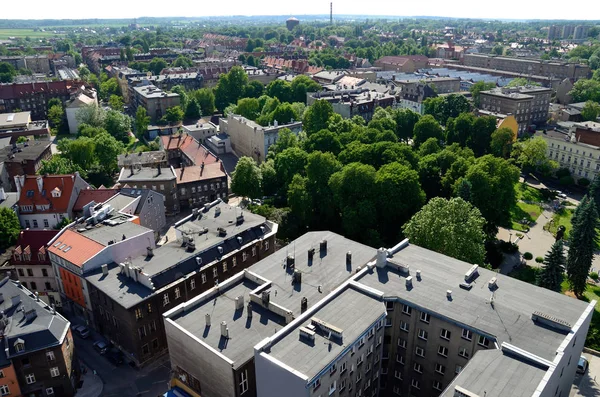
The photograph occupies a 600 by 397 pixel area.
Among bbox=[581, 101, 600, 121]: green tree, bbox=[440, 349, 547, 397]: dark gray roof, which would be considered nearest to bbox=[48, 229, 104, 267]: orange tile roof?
bbox=[440, 349, 547, 397]: dark gray roof

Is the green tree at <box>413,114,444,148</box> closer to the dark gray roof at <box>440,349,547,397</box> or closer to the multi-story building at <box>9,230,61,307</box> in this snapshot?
the multi-story building at <box>9,230,61,307</box>

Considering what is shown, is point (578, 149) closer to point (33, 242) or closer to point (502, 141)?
point (502, 141)

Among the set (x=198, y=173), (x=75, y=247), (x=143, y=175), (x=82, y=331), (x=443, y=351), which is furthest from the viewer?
(x=198, y=173)

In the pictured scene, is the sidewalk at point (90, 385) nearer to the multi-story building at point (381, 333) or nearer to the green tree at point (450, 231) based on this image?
the multi-story building at point (381, 333)

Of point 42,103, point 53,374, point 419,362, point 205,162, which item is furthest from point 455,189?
point 42,103

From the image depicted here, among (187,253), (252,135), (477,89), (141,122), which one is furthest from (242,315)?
(477,89)

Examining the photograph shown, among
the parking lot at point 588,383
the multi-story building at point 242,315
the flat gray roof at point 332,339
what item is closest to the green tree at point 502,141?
the parking lot at point 588,383
